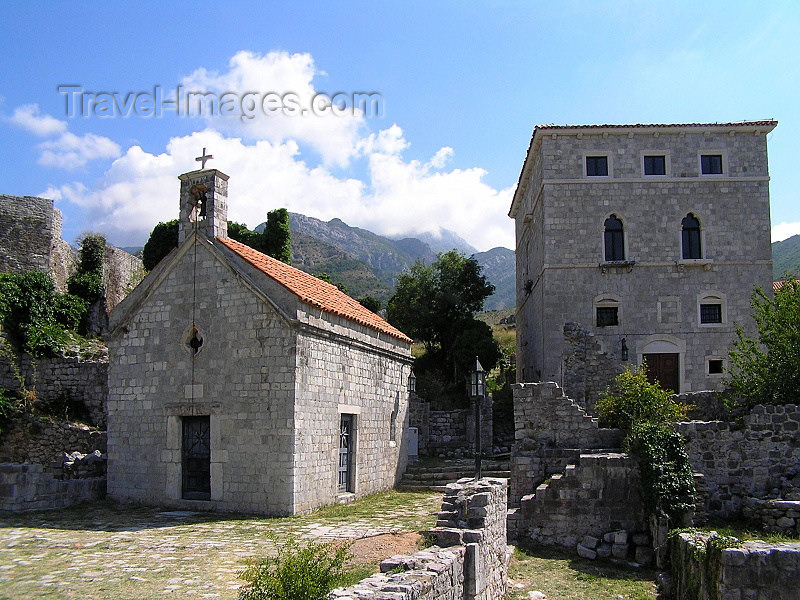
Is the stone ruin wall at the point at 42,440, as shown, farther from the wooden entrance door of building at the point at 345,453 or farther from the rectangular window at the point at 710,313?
the rectangular window at the point at 710,313

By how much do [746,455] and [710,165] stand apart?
13.9 metres

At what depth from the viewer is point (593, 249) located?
2562 centimetres

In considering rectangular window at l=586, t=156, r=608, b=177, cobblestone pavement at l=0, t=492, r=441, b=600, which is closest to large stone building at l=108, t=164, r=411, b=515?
cobblestone pavement at l=0, t=492, r=441, b=600

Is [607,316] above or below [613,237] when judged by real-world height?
below

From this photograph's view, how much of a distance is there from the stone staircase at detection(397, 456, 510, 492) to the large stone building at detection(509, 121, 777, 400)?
5.08m

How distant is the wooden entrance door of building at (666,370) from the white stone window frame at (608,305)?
5.68 ft

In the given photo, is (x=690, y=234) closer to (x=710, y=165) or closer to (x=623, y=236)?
(x=623, y=236)

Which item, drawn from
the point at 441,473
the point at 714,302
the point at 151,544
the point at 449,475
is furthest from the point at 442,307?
the point at 151,544

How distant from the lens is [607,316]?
25531 millimetres

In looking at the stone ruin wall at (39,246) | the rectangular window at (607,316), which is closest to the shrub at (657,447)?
the rectangular window at (607,316)

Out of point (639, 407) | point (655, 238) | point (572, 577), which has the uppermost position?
Answer: point (655, 238)

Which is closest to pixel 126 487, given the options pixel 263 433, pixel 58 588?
pixel 263 433

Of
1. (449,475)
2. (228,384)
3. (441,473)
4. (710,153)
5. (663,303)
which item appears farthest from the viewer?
(710,153)

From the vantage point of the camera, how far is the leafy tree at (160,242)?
35344mm
